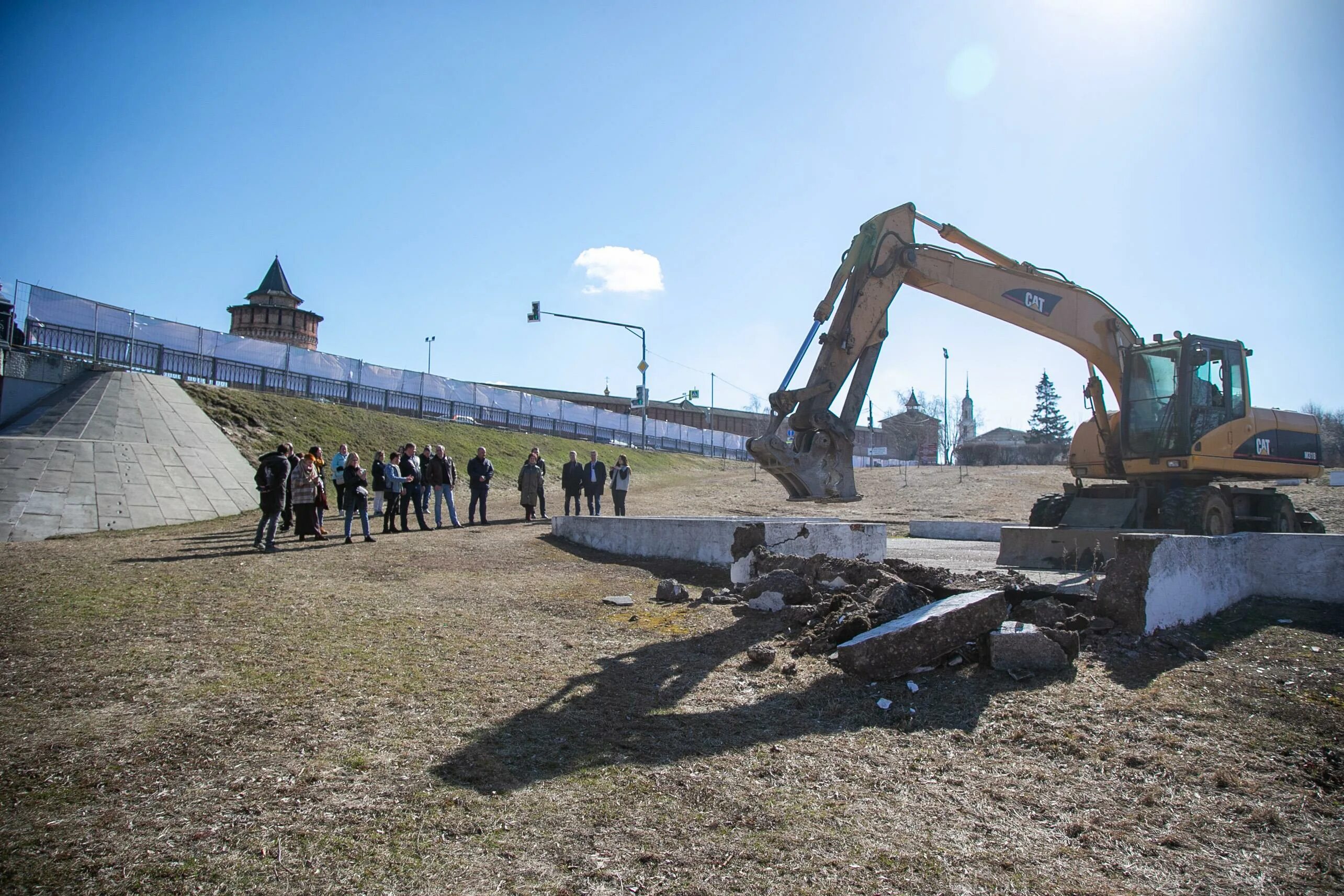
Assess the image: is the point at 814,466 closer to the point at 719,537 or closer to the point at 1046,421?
the point at 719,537

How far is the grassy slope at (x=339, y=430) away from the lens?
73.8 ft

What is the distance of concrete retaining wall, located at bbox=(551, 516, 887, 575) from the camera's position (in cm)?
935

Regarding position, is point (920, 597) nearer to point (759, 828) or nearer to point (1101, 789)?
point (1101, 789)

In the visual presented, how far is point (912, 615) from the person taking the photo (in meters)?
5.95

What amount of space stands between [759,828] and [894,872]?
23.8 inches

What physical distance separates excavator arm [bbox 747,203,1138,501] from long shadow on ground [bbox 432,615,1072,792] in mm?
2722

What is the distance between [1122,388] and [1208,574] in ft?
17.8

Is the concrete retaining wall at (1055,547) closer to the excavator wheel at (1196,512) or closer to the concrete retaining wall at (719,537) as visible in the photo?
A: the excavator wheel at (1196,512)

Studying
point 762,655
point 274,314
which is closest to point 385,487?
point 762,655

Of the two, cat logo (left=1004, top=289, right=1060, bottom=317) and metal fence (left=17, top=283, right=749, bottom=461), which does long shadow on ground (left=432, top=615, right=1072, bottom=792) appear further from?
metal fence (left=17, top=283, right=749, bottom=461)

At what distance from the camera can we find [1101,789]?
3.88 metres

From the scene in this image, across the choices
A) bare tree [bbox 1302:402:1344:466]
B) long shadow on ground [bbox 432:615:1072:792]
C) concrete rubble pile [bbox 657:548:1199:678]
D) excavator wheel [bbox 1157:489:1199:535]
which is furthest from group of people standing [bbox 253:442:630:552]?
bare tree [bbox 1302:402:1344:466]

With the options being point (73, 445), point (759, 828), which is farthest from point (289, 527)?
point (759, 828)

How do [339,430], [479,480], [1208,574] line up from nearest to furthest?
[1208,574] < [479,480] < [339,430]
